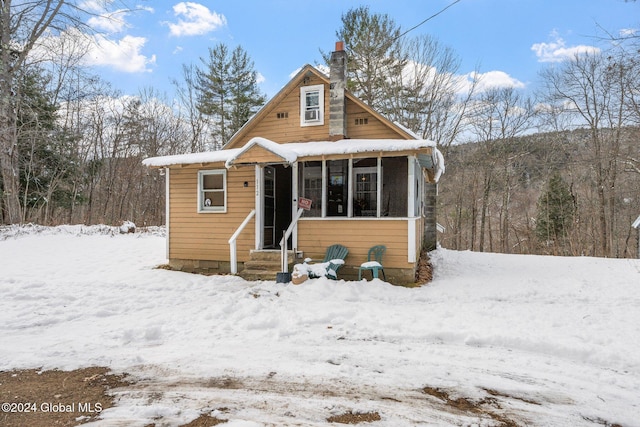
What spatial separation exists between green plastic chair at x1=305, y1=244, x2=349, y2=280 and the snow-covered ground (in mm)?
456

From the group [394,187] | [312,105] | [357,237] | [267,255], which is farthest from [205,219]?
[394,187]

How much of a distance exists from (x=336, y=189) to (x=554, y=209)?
17.9m

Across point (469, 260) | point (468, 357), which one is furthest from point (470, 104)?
point (468, 357)

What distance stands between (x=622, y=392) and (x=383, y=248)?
4543mm

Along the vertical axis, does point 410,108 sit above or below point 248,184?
above

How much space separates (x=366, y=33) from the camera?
17.4 m

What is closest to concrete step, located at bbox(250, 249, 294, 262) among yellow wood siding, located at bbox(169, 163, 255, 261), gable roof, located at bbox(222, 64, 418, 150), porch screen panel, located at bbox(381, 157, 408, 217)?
yellow wood siding, located at bbox(169, 163, 255, 261)

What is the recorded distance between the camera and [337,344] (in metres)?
3.92

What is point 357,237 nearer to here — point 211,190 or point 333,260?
point 333,260

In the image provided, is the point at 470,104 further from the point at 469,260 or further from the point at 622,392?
the point at 622,392

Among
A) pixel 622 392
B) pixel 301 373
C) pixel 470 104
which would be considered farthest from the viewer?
pixel 470 104

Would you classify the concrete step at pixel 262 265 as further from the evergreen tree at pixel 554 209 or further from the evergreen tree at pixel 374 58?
the evergreen tree at pixel 554 209

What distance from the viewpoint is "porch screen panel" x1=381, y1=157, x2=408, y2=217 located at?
8.39 metres

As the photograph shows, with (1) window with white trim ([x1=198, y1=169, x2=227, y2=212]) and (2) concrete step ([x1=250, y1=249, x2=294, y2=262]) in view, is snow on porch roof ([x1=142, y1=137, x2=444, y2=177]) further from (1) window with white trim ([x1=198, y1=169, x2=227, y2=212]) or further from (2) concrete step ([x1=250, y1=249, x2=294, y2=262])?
(2) concrete step ([x1=250, y1=249, x2=294, y2=262])
